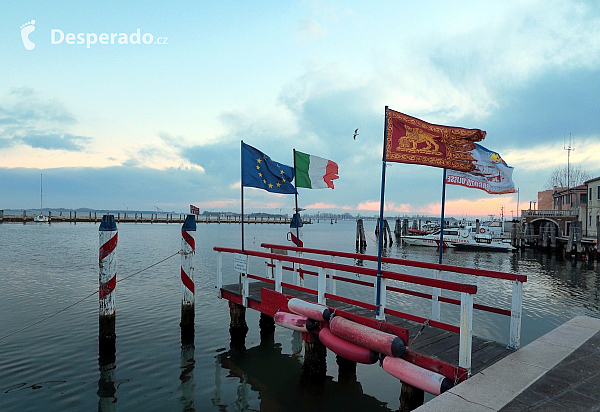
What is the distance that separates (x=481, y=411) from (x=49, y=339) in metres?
11.5

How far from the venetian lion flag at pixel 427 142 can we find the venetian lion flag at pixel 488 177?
2.58 meters

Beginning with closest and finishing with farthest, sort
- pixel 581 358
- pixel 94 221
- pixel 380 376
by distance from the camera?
pixel 581 358
pixel 380 376
pixel 94 221

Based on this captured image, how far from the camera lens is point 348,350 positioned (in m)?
6.43

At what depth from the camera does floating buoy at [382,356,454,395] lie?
523 cm

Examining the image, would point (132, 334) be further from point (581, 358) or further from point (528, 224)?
point (528, 224)

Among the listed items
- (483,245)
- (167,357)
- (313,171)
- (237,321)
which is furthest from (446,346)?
(483,245)

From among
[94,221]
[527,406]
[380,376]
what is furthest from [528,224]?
[94,221]

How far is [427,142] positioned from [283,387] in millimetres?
6236

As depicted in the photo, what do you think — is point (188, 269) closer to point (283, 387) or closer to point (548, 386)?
point (283, 387)

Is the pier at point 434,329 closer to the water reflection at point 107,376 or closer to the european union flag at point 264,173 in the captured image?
the european union flag at point 264,173

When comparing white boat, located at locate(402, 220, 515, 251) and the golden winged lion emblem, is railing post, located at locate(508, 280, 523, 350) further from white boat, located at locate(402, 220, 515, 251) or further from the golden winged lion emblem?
white boat, located at locate(402, 220, 515, 251)

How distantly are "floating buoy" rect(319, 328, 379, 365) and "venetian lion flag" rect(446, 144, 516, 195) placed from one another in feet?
18.4

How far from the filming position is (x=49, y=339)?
1047 cm

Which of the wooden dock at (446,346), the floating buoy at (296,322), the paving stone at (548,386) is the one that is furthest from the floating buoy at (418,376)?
the floating buoy at (296,322)
